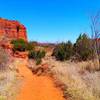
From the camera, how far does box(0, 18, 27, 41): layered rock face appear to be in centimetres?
6085

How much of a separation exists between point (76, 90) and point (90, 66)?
9.06 m

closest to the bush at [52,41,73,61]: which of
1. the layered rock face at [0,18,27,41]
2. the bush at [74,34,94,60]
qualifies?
the bush at [74,34,94,60]

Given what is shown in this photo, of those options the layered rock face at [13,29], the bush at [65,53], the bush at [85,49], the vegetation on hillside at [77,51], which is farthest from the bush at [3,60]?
the layered rock face at [13,29]

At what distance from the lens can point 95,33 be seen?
20.4 meters

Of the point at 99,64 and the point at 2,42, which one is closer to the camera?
the point at 99,64

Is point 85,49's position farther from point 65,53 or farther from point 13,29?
point 13,29

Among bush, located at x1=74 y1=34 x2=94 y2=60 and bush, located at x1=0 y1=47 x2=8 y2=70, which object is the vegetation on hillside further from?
bush, located at x1=0 y1=47 x2=8 y2=70

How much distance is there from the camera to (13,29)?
63750 millimetres

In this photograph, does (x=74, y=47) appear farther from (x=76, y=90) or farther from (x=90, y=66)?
(x=76, y=90)

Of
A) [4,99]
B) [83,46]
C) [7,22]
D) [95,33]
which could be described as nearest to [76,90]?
[4,99]

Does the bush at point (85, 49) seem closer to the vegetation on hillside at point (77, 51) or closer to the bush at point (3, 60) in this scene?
the vegetation on hillside at point (77, 51)

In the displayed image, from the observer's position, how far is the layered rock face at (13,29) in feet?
200

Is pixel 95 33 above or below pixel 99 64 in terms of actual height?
above

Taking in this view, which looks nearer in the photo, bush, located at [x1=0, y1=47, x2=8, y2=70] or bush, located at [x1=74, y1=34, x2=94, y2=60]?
bush, located at [x1=0, y1=47, x2=8, y2=70]
